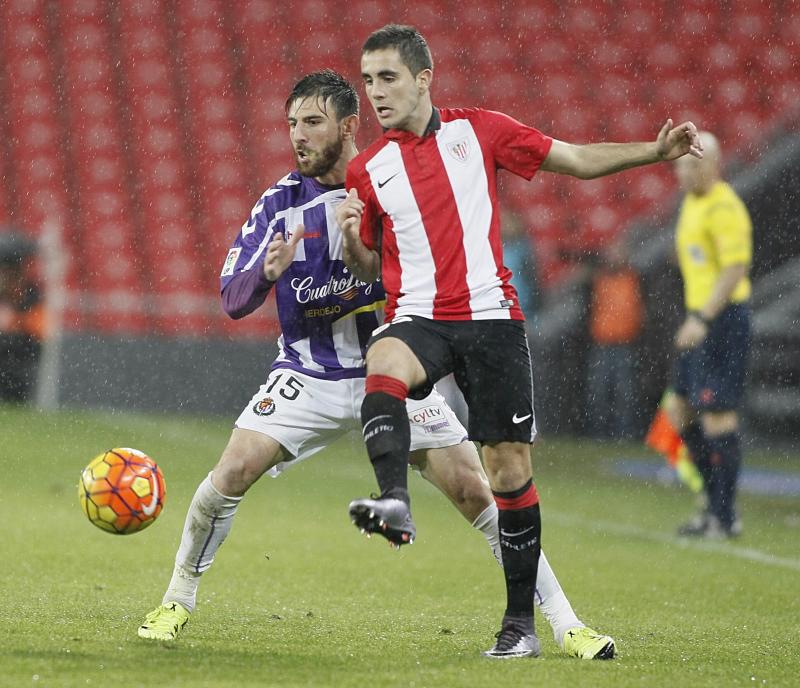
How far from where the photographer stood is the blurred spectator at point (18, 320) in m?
12.6

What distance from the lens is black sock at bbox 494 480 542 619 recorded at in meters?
4.40

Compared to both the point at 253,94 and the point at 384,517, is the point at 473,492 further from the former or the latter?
the point at 253,94

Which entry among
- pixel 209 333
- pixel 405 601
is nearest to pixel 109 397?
pixel 209 333

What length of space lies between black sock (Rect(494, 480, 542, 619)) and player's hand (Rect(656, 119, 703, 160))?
115 centimetres

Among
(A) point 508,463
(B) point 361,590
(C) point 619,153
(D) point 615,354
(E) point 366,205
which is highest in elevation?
(C) point 619,153

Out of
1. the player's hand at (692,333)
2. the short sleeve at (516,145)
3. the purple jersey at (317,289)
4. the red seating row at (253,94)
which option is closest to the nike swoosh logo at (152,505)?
the purple jersey at (317,289)

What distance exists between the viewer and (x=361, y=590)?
5.93 m

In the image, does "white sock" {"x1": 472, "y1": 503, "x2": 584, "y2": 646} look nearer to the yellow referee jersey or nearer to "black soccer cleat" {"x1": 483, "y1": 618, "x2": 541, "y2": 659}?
"black soccer cleat" {"x1": 483, "y1": 618, "x2": 541, "y2": 659}

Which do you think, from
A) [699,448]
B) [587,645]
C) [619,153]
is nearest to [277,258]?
[619,153]

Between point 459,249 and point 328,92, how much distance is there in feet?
2.69

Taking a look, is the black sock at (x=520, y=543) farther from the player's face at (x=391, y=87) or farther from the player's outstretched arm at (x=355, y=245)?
the player's face at (x=391, y=87)

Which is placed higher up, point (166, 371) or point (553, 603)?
point (166, 371)

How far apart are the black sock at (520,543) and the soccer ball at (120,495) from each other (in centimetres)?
116

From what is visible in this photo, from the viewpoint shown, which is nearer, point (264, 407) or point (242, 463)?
point (242, 463)
